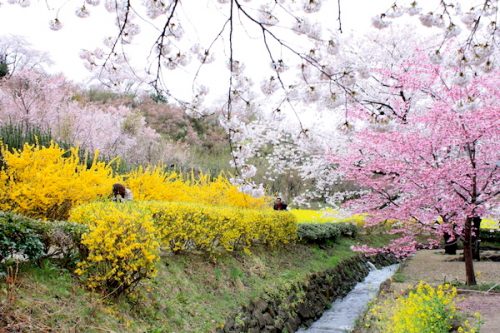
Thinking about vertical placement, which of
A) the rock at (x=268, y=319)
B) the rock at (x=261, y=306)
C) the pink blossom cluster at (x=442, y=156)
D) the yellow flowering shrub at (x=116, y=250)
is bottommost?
the rock at (x=268, y=319)

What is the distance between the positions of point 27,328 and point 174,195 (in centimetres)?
654

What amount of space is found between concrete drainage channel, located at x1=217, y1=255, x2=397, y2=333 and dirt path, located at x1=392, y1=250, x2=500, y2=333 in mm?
1068

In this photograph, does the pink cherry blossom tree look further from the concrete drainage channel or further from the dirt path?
the concrete drainage channel

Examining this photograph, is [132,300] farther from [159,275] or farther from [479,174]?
[479,174]

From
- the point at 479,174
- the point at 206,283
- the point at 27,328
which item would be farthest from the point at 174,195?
the point at 27,328

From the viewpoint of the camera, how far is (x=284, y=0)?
321 cm

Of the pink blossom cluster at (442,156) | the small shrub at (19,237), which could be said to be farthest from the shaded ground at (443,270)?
the small shrub at (19,237)

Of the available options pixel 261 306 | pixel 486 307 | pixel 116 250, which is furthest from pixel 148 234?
pixel 486 307

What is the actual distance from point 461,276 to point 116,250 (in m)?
8.65

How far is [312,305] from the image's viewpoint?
30.9ft

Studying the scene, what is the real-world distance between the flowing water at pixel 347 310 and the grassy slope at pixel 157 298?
0.95 meters

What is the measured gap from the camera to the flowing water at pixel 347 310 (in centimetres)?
842

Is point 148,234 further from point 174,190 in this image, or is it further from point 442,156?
point 442,156

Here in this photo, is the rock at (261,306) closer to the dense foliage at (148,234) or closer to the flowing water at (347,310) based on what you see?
the flowing water at (347,310)
